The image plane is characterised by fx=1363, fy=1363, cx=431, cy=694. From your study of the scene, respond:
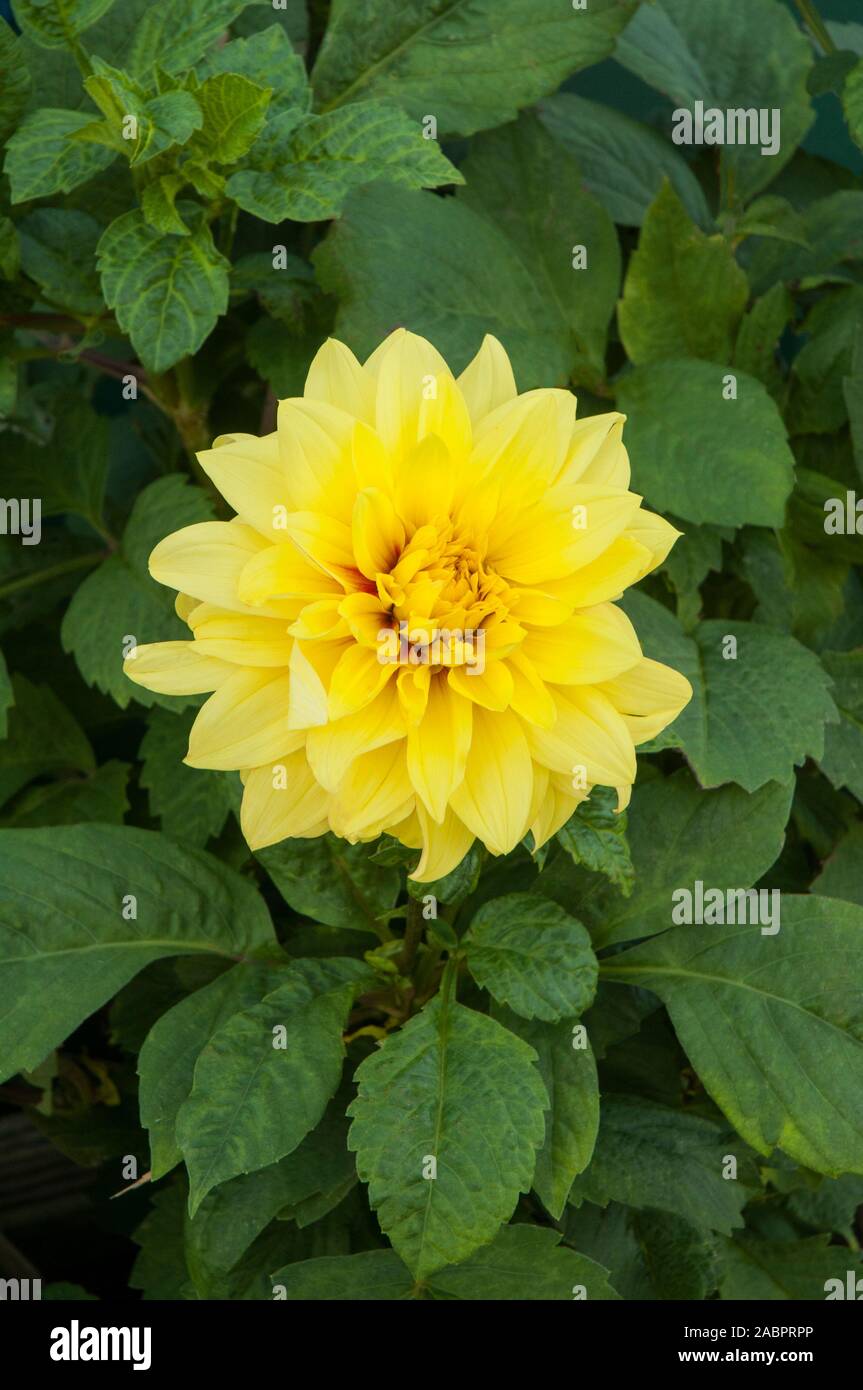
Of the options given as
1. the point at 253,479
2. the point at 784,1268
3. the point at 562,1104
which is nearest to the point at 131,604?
the point at 253,479

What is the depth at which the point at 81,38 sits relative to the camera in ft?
2.93

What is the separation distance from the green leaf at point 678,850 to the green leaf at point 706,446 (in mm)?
177

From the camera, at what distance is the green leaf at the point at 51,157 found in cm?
74

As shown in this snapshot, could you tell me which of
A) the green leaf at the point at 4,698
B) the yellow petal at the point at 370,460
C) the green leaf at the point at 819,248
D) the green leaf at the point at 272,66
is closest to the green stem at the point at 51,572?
the green leaf at the point at 4,698

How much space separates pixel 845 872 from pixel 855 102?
0.50 m

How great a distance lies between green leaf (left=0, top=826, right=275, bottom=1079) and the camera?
0.76m

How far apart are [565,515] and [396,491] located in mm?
74

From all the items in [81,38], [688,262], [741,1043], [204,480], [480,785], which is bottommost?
[741,1043]

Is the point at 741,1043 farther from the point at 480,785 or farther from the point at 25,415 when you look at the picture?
the point at 25,415

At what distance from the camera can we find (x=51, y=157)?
76cm

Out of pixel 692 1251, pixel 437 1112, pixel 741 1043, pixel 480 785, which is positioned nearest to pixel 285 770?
pixel 480 785

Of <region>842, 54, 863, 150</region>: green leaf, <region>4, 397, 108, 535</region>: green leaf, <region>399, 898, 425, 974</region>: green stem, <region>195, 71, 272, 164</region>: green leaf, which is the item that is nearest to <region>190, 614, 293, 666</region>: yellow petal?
<region>399, 898, 425, 974</region>: green stem

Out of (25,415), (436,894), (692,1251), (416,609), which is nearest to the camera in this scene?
(416,609)

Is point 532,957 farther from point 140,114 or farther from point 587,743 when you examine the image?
point 140,114
